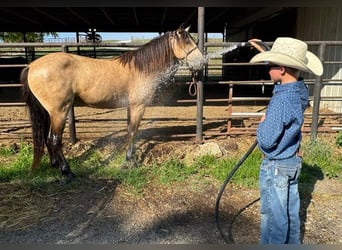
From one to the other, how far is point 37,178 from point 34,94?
0.90m

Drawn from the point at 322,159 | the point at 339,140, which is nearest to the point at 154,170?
the point at 322,159

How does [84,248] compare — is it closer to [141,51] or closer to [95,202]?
[95,202]

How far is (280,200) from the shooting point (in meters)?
1.80

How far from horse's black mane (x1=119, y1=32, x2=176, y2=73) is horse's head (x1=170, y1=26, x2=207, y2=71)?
76mm

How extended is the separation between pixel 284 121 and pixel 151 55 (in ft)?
8.05

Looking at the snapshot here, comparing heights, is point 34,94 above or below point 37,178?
above

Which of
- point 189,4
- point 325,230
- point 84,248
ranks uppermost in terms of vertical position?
point 189,4

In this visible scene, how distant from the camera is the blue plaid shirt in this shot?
63.7 inches

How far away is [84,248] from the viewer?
50 centimetres

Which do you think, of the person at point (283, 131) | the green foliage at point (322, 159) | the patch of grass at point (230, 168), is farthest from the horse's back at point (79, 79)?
the green foliage at point (322, 159)

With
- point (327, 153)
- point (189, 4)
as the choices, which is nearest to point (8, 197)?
point (189, 4)

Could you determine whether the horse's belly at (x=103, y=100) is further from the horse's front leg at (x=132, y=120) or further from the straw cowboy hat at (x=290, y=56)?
the straw cowboy hat at (x=290, y=56)

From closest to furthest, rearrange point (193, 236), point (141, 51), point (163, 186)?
1. point (193, 236)
2. point (163, 186)
3. point (141, 51)

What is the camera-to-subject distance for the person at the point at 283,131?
161 cm
